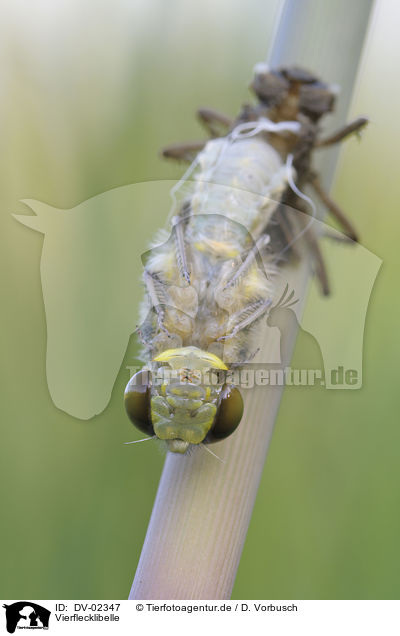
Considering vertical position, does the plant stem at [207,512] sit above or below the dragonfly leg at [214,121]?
below

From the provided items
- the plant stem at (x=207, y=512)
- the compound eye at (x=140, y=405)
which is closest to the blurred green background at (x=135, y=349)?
the compound eye at (x=140, y=405)

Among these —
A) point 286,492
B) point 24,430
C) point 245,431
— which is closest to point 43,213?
point 24,430

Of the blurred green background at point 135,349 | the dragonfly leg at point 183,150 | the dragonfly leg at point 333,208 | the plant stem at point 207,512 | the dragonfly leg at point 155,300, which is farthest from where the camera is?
the dragonfly leg at point 183,150

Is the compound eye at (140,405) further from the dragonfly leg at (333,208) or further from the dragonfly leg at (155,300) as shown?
the dragonfly leg at (333,208)

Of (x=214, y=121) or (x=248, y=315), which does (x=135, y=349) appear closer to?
(x=248, y=315)
